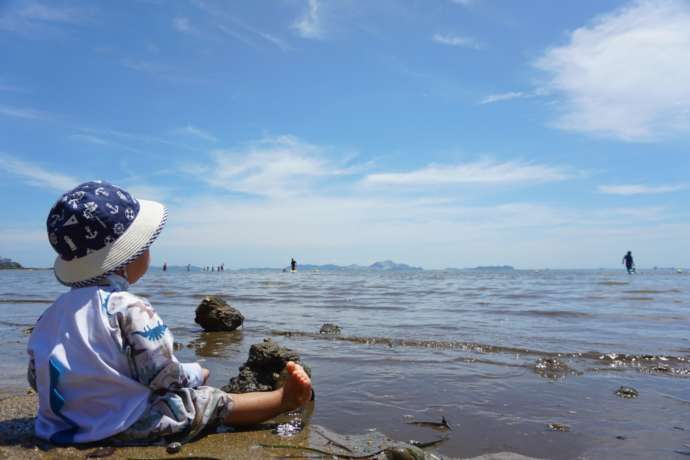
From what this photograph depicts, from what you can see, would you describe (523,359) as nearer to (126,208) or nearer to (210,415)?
(210,415)


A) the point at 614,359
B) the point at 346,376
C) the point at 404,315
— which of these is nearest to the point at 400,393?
the point at 346,376

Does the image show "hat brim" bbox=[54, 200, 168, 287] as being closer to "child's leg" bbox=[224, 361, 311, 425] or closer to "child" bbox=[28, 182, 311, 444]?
"child" bbox=[28, 182, 311, 444]

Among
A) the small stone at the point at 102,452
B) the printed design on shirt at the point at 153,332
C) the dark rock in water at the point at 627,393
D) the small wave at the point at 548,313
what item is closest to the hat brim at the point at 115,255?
the printed design on shirt at the point at 153,332

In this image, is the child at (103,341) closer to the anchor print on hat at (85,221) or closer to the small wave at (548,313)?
the anchor print on hat at (85,221)

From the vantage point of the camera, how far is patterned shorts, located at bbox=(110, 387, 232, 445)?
2.51m

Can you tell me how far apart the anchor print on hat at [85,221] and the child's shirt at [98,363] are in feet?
0.66

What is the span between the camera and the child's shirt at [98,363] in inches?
92.7

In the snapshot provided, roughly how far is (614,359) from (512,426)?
3341 millimetres

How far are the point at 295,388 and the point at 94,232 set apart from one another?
1.37 meters

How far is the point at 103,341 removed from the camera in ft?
7.73

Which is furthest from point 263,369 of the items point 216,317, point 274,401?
point 216,317

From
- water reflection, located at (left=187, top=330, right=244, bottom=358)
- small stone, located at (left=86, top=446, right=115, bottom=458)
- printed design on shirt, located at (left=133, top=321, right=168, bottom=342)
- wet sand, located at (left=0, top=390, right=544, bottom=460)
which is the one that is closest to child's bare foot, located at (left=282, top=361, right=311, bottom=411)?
wet sand, located at (left=0, top=390, right=544, bottom=460)

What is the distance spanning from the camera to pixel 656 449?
302 centimetres

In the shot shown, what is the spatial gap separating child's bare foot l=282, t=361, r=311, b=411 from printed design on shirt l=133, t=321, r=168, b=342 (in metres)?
0.78
